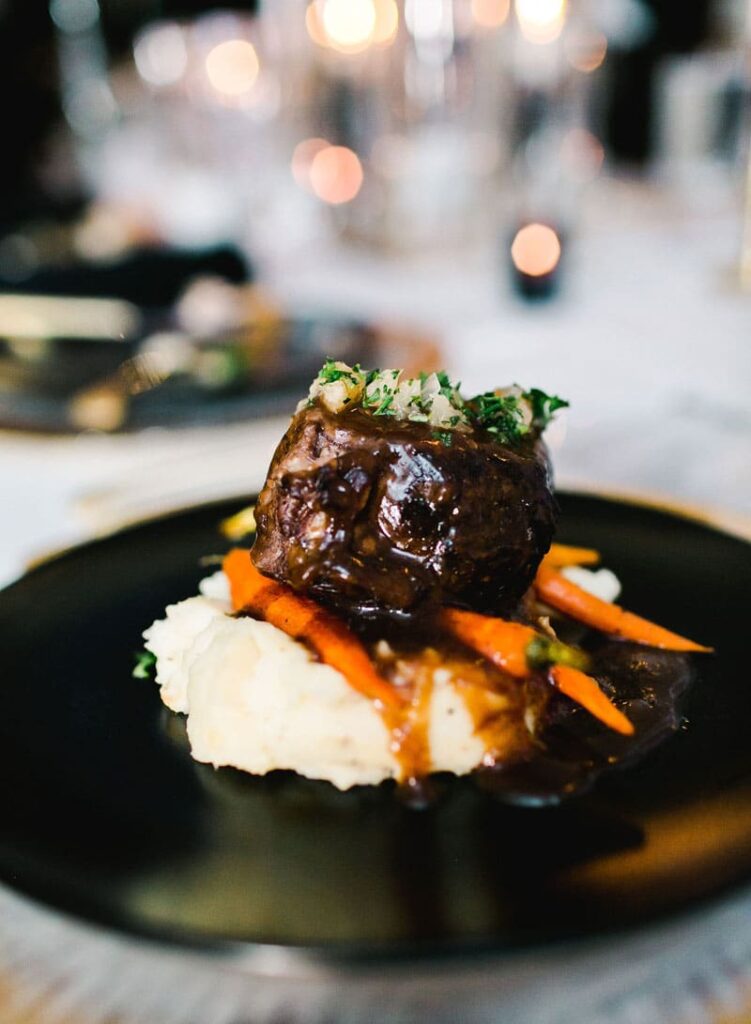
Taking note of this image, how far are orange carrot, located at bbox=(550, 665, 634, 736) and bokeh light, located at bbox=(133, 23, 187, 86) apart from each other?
9.32 m

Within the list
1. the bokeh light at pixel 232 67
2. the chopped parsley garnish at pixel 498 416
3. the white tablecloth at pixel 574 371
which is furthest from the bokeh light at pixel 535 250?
the chopped parsley garnish at pixel 498 416

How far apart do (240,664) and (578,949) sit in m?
0.89

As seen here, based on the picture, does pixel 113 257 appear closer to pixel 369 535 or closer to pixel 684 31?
pixel 369 535

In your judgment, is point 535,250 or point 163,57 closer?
point 535,250

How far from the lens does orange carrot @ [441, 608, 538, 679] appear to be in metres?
2.03

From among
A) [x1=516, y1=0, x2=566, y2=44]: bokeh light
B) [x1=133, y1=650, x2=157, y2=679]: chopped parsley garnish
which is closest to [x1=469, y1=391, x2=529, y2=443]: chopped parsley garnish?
[x1=133, y1=650, x2=157, y2=679]: chopped parsley garnish

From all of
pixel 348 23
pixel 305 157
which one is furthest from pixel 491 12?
pixel 305 157

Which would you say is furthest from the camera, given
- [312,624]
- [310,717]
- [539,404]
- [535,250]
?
[535,250]

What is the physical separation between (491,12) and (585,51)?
3.64 feet

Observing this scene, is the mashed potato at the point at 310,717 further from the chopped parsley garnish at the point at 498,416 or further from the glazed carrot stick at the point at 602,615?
the chopped parsley garnish at the point at 498,416

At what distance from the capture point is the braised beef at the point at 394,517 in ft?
7.03

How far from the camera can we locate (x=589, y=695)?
2.01 m

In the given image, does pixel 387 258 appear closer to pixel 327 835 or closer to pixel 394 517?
pixel 394 517

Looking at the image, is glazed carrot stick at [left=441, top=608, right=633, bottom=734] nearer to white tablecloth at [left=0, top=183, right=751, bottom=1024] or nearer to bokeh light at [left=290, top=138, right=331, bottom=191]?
white tablecloth at [left=0, top=183, right=751, bottom=1024]
